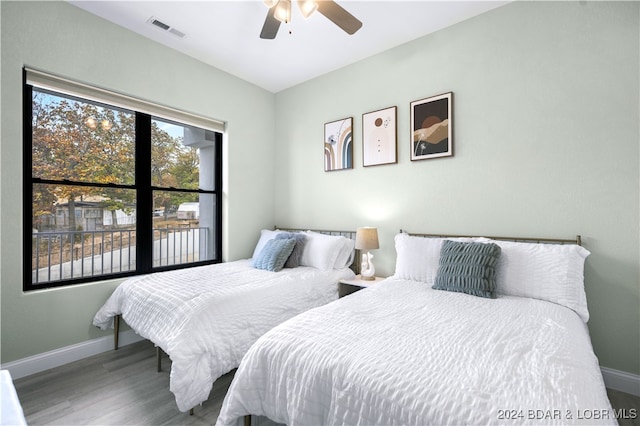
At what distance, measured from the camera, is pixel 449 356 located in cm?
111

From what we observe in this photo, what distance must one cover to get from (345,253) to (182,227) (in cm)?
189

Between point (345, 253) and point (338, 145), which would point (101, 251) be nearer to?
point (345, 253)

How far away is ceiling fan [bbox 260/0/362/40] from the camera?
1.86m

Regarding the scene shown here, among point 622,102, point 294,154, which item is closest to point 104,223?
point 294,154

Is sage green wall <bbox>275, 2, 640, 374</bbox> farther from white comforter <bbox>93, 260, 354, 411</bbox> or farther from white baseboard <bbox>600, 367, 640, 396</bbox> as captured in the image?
white comforter <bbox>93, 260, 354, 411</bbox>

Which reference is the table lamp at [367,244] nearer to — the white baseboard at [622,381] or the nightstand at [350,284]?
the nightstand at [350,284]

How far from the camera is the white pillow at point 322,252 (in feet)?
9.48

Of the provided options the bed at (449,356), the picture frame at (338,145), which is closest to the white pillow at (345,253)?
the picture frame at (338,145)

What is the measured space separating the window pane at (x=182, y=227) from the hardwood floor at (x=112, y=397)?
1.08 metres

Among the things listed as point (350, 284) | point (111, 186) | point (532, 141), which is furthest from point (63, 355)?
point (532, 141)

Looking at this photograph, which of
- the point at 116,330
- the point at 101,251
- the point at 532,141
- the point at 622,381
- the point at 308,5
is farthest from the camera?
the point at 101,251

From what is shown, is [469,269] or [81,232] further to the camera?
[81,232]

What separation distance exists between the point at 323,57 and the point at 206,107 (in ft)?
4.70

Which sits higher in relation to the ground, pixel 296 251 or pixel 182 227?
pixel 182 227
